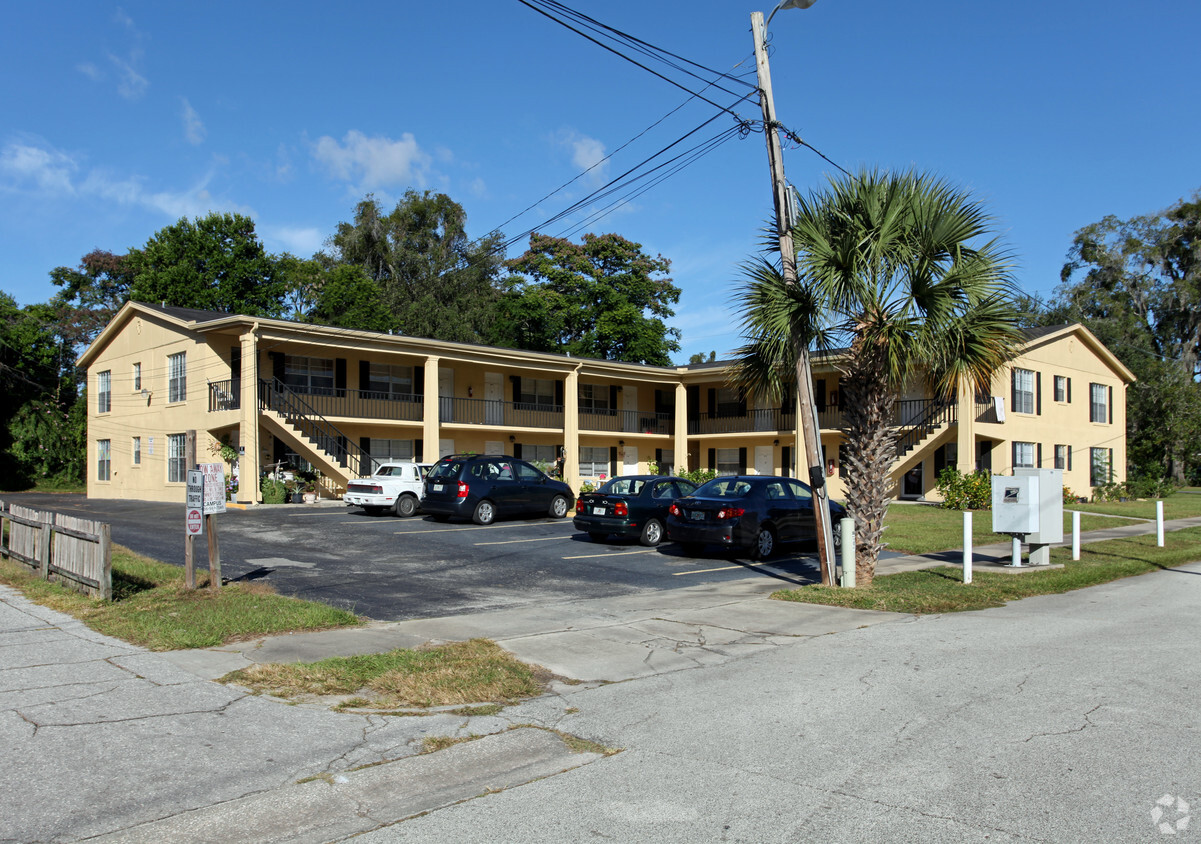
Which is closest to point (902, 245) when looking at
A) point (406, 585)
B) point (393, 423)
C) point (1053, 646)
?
point (1053, 646)

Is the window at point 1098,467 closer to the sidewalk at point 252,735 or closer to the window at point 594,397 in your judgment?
the window at point 594,397

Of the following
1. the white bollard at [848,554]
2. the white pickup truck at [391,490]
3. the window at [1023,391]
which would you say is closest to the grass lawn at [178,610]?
the white bollard at [848,554]

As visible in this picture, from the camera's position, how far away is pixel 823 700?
22.7ft

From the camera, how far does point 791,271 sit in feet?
42.4

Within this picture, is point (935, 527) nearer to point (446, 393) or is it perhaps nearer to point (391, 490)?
point (391, 490)

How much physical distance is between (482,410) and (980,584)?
24931 mm

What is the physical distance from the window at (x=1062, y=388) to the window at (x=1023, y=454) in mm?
3103

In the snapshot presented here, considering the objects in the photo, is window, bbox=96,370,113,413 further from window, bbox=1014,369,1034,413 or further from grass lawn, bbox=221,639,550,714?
window, bbox=1014,369,1034,413

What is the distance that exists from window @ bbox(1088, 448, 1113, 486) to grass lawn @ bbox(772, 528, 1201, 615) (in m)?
22.5

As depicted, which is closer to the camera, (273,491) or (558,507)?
(558,507)

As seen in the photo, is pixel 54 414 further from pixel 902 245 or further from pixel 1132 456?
pixel 1132 456

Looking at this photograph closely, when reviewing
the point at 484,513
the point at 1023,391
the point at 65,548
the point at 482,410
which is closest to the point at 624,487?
the point at 484,513

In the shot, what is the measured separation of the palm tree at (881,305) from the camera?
40.3ft

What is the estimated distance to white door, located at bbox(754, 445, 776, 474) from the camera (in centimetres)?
3978
